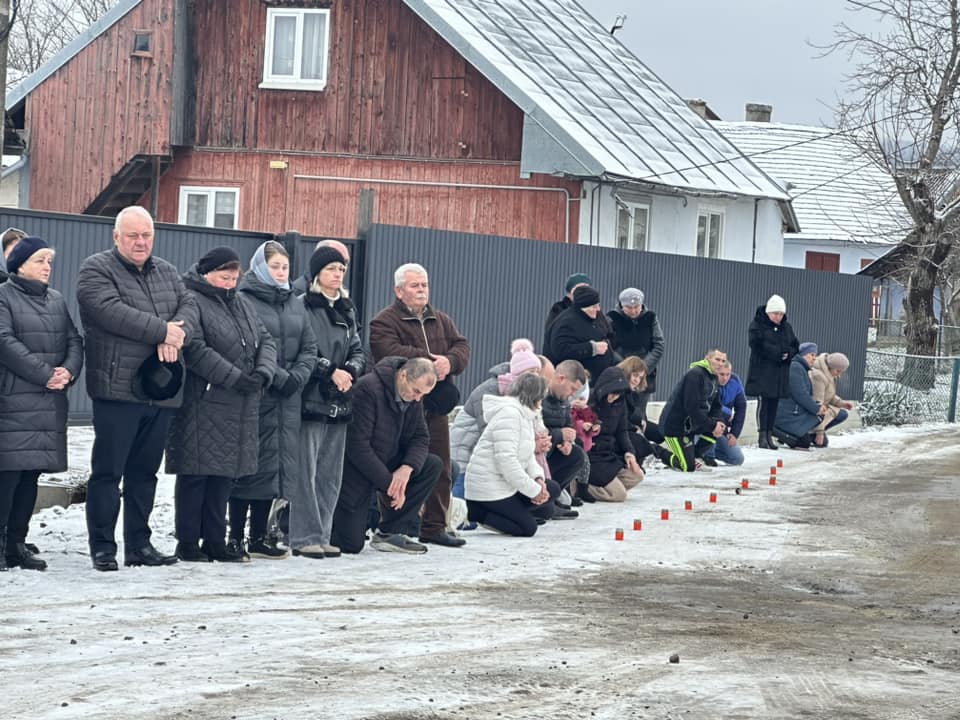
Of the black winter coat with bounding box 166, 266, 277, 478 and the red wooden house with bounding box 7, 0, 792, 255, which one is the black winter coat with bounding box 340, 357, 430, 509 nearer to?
the black winter coat with bounding box 166, 266, 277, 478

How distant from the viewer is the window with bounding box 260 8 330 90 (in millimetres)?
26969

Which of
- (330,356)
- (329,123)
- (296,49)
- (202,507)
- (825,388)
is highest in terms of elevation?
(296,49)

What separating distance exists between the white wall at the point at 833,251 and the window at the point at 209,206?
1081 inches

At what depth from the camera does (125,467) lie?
10.4 meters

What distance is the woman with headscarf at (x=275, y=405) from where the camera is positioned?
1105 cm

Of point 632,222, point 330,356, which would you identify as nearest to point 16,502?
point 330,356

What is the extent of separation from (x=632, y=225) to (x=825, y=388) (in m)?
6.61

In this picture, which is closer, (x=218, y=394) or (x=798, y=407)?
(x=218, y=394)

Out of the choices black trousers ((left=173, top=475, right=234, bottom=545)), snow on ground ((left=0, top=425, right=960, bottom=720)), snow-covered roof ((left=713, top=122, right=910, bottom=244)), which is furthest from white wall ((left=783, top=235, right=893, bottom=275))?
black trousers ((left=173, top=475, right=234, bottom=545))

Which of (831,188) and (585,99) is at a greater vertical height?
(831,188)

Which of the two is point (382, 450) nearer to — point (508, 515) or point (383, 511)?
point (383, 511)

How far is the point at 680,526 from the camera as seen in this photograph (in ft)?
44.6

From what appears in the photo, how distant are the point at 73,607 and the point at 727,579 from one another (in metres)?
4.23

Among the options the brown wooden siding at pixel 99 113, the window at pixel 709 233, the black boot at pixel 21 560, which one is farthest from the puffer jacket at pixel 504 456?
the window at pixel 709 233
